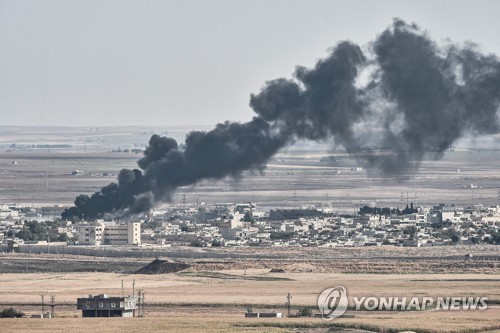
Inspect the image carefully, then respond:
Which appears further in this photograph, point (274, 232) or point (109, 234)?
point (274, 232)

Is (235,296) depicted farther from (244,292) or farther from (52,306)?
(52,306)

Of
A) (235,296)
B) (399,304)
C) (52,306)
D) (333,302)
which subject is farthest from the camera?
(235,296)

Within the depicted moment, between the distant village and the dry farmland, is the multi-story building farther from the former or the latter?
the dry farmland

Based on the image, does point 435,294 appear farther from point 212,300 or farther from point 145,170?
point 145,170

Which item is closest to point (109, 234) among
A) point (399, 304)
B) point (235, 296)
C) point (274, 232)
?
point (274, 232)

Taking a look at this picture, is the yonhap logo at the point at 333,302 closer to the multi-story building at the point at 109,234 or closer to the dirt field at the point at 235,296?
the dirt field at the point at 235,296

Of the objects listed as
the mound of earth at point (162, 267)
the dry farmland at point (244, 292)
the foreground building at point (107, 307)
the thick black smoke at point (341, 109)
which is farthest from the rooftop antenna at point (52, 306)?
the thick black smoke at point (341, 109)

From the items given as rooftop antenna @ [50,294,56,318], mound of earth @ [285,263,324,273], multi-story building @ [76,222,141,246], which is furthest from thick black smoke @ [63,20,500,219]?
rooftop antenna @ [50,294,56,318]
